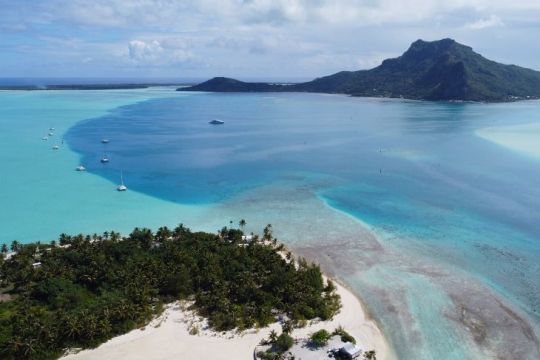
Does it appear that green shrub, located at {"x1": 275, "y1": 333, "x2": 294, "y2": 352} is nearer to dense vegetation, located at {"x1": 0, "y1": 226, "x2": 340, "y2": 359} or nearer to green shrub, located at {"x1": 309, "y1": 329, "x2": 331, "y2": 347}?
dense vegetation, located at {"x1": 0, "y1": 226, "x2": 340, "y2": 359}

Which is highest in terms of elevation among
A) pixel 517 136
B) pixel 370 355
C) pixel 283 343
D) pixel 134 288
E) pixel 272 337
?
pixel 517 136

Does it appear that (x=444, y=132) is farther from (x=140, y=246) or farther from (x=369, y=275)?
(x=140, y=246)

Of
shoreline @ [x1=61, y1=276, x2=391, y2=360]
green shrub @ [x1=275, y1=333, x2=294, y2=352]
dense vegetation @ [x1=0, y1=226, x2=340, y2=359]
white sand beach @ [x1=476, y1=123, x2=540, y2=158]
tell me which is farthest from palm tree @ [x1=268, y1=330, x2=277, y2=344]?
white sand beach @ [x1=476, y1=123, x2=540, y2=158]

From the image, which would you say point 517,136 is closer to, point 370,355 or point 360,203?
point 360,203

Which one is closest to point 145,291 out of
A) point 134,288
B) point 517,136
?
point 134,288

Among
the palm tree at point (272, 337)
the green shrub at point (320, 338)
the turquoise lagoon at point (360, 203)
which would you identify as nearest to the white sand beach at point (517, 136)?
the turquoise lagoon at point (360, 203)

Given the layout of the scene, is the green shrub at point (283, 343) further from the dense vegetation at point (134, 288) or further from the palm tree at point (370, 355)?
the palm tree at point (370, 355)
